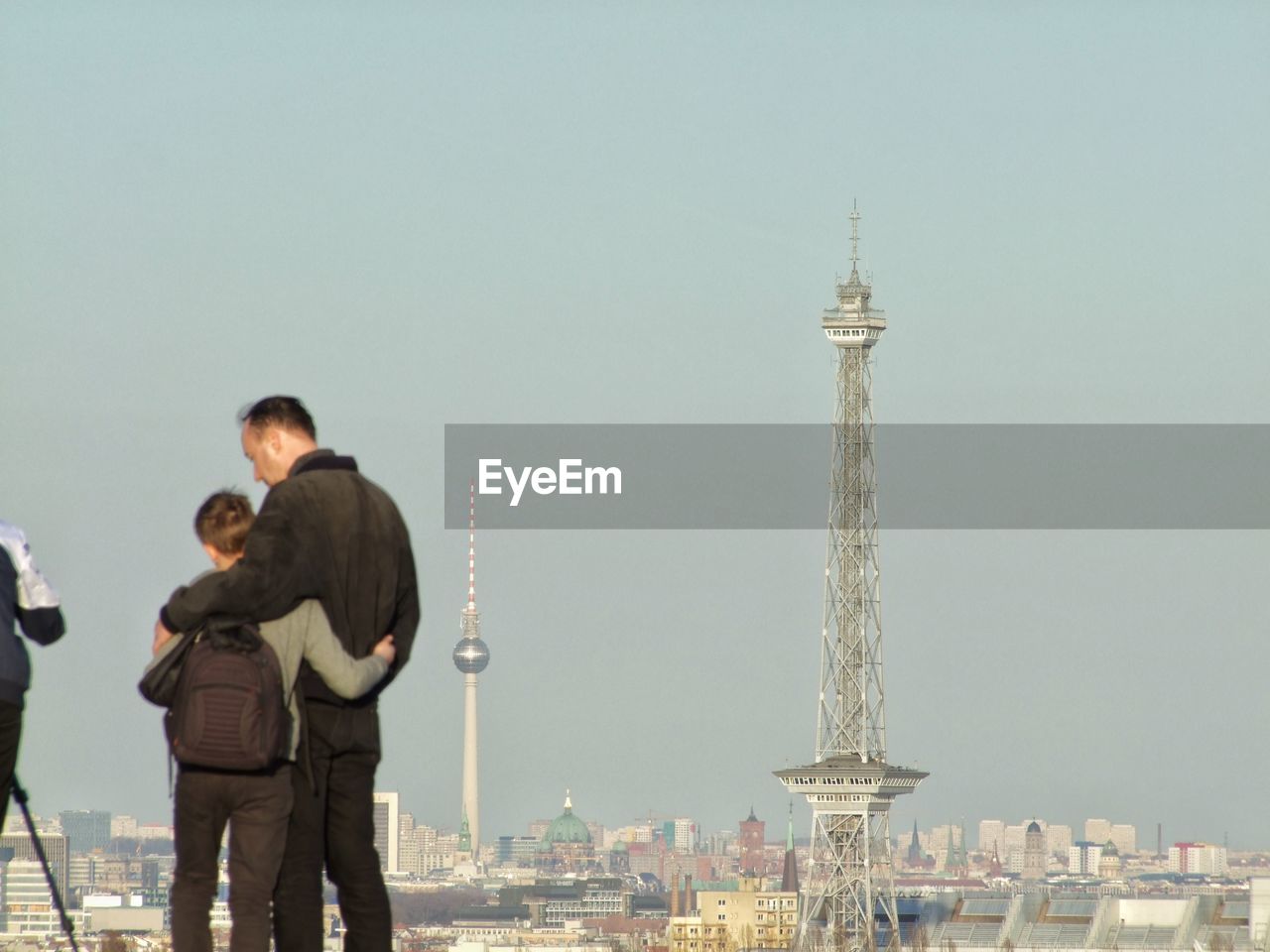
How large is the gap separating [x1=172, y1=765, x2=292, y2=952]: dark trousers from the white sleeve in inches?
35.5

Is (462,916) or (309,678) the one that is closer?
(309,678)

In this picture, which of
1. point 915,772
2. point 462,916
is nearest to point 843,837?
point 915,772

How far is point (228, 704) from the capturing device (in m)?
6.60

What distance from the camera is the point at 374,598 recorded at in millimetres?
6957

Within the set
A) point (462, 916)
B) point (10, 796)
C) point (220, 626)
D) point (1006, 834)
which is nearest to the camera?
point (220, 626)

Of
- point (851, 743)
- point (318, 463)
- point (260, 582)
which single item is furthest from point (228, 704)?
point (851, 743)

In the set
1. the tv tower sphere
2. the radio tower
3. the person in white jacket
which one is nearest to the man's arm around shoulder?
→ the person in white jacket

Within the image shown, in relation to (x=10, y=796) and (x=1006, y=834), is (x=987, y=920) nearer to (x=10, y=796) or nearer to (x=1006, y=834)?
(x=10, y=796)

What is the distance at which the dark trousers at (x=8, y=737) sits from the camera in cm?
736

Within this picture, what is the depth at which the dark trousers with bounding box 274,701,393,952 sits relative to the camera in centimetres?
689

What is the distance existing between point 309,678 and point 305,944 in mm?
686

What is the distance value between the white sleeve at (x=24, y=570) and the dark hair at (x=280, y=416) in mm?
752

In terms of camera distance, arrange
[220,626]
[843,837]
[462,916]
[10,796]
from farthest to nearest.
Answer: [462,916]
[843,837]
[10,796]
[220,626]

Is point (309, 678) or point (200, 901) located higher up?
point (309, 678)
